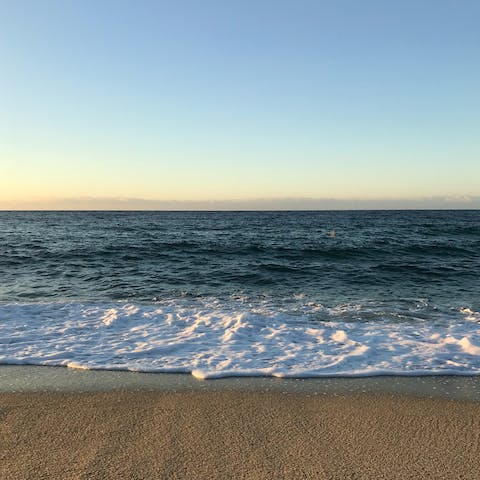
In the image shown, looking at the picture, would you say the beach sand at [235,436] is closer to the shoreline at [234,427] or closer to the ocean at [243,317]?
the shoreline at [234,427]

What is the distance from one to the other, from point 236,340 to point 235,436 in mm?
3253

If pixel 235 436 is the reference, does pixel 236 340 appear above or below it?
below

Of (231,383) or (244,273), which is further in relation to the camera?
(244,273)

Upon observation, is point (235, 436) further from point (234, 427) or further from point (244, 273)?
point (244, 273)

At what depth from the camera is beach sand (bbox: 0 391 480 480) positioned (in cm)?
320

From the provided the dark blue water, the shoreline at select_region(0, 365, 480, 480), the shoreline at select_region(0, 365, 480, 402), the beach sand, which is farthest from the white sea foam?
the dark blue water

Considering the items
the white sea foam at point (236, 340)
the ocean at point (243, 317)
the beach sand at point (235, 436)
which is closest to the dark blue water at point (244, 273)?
the ocean at point (243, 317)

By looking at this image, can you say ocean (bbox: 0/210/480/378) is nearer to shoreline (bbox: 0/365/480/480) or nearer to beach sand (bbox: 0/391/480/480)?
shoreline (bbox: 0/365/480/480)

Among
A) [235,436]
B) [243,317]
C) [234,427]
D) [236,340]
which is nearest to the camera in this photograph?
[235,436]

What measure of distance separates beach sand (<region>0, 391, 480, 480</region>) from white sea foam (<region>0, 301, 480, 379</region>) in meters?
0.95

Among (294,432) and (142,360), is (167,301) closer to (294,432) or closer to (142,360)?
(142,360)

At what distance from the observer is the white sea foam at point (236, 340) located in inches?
223

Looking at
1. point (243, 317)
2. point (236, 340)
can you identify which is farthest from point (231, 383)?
point (243, 317)

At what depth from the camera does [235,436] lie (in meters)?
3.71
